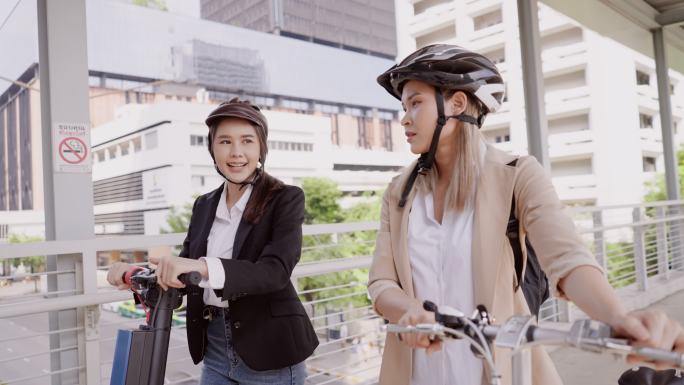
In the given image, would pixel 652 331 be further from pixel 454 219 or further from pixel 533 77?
pixel 533 77

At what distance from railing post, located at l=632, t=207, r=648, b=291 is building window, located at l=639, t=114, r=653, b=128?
38.2 m

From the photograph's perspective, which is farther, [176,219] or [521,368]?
[176,219]

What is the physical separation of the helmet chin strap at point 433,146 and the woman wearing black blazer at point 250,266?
35 cm

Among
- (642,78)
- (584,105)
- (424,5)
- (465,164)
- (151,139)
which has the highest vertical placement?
(424,5)

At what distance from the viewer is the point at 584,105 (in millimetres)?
37594

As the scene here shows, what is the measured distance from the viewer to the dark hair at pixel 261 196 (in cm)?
→ 148

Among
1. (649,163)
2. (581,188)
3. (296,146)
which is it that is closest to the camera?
(296,146)

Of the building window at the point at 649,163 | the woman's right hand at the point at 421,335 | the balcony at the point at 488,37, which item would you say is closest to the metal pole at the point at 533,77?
the woman's right hand at the point at 421,335

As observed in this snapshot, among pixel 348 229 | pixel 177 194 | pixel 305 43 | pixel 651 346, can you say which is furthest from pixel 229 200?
pixel 305 43

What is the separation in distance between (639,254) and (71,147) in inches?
235

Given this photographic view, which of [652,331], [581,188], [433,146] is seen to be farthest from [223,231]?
[581,188]

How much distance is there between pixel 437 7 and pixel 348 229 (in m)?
33.0

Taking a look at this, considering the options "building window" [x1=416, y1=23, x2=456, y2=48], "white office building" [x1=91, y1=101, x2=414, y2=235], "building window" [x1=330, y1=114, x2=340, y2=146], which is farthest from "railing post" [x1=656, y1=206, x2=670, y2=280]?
"building window" [x1=416, y1=23, x2=456, y2=48]

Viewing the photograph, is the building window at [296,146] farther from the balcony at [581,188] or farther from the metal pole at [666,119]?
the metal pole at [666,119]
